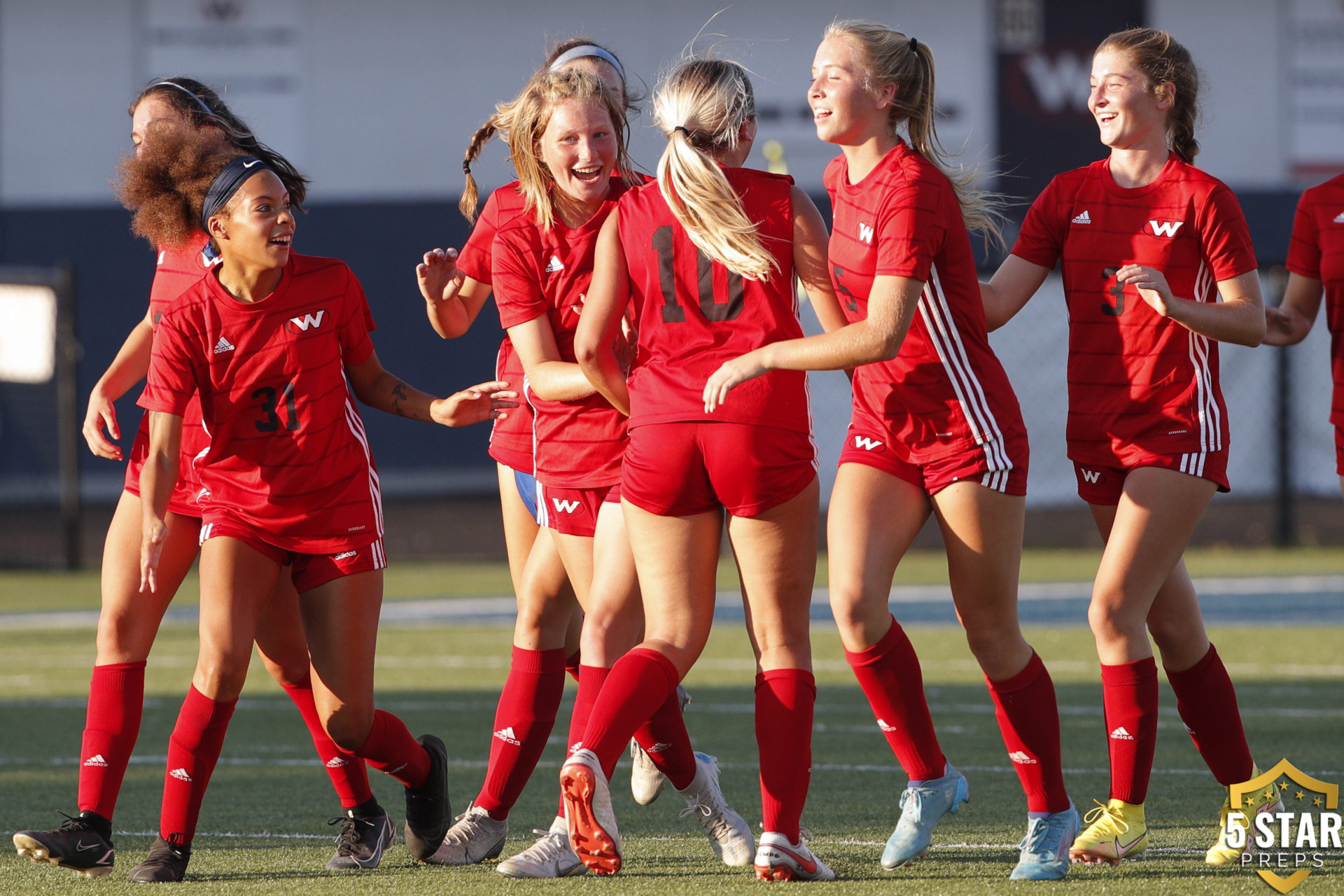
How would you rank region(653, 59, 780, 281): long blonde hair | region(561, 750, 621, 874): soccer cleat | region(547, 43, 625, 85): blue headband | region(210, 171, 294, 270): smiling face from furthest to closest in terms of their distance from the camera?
region(547, 43, 625, 85): blue headband → region(210, 171, 294, 270): smiling face → region(653, 59, 780, 281): long blonde hair → region(561, 750, 621, 874): soccer cleat

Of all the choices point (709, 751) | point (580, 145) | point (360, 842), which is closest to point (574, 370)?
point (580, 145)

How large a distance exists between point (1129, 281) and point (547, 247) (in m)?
1.42

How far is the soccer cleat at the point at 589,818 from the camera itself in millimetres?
3648

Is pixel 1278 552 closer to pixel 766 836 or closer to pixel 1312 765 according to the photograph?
pixel 1312 765

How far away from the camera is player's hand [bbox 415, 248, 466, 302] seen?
4.49 metres

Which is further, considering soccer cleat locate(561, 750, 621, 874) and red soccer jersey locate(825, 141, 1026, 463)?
red soccer jersey locate(825, 141, 1026, 463)

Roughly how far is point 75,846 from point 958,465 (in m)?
2.30

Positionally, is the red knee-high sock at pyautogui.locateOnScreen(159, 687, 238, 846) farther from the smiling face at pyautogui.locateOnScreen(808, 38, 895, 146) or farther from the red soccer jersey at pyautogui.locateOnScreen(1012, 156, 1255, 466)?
the red soccer jersey at pyautogui.locateOnScreen(1012, 156, 1255, 466)

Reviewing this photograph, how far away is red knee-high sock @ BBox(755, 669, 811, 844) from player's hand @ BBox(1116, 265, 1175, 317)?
1169 millimetres

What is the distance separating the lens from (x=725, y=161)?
3943mm

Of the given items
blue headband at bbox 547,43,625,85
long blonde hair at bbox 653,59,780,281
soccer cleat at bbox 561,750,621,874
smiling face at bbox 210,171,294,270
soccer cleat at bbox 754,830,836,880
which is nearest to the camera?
soccer cleat at bbox 561,750,621,874

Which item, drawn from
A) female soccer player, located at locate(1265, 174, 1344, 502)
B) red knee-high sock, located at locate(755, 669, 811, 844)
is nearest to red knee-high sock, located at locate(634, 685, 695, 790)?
red knee-high sock, located at locate(755, 669, 811, 844)

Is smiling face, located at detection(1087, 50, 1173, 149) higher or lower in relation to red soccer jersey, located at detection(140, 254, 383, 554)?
higher

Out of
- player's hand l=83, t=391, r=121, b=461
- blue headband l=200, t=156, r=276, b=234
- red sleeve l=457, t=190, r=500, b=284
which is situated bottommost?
player's hand l=83, t=391, r=121, b=461
